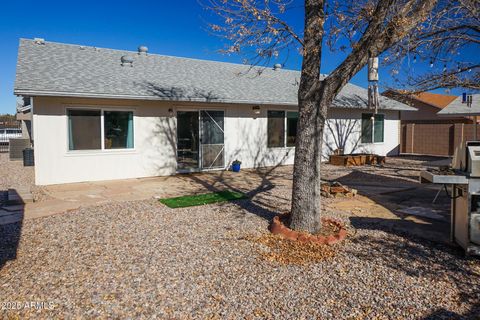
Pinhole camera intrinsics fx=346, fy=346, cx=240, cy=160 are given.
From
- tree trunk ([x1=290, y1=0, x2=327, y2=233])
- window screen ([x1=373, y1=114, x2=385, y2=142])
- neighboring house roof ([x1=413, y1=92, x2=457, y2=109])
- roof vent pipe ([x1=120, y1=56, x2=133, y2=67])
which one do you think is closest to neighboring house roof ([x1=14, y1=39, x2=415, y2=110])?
roof vent pipe ([x1=120, y1=56, x2=133, y2=67])

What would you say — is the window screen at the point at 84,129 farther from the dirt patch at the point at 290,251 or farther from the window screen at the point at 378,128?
the window screen at the point at 378,128

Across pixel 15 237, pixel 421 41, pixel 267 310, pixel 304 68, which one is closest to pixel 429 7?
pixel 304 68

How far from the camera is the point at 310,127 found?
4.95 m

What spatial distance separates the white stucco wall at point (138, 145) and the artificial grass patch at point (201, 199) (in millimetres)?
3246

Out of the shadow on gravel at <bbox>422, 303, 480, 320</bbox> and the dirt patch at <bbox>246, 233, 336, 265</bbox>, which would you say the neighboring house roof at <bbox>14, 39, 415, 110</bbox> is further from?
the shadow on gravel at <bbox>422, 303, 480, 320</bbox>

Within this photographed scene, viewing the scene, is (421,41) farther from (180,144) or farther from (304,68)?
(180,144)

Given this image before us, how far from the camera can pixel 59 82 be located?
356 inches

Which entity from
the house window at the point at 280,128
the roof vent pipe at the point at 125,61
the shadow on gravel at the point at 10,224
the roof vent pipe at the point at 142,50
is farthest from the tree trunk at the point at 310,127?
the roof vent pipe at the point at 142,50

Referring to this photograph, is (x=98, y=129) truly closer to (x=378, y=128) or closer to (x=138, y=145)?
(x=138, y=145)

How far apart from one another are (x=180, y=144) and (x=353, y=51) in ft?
27.7

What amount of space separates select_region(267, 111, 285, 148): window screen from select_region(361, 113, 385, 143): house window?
505 centimetres

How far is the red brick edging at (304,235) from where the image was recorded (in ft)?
15.5

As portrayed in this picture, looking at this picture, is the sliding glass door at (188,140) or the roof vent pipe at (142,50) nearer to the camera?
the sliding glass door at (188,140)

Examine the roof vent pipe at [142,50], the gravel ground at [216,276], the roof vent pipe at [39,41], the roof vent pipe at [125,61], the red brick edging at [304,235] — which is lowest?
the gravel ground at [216,276]
